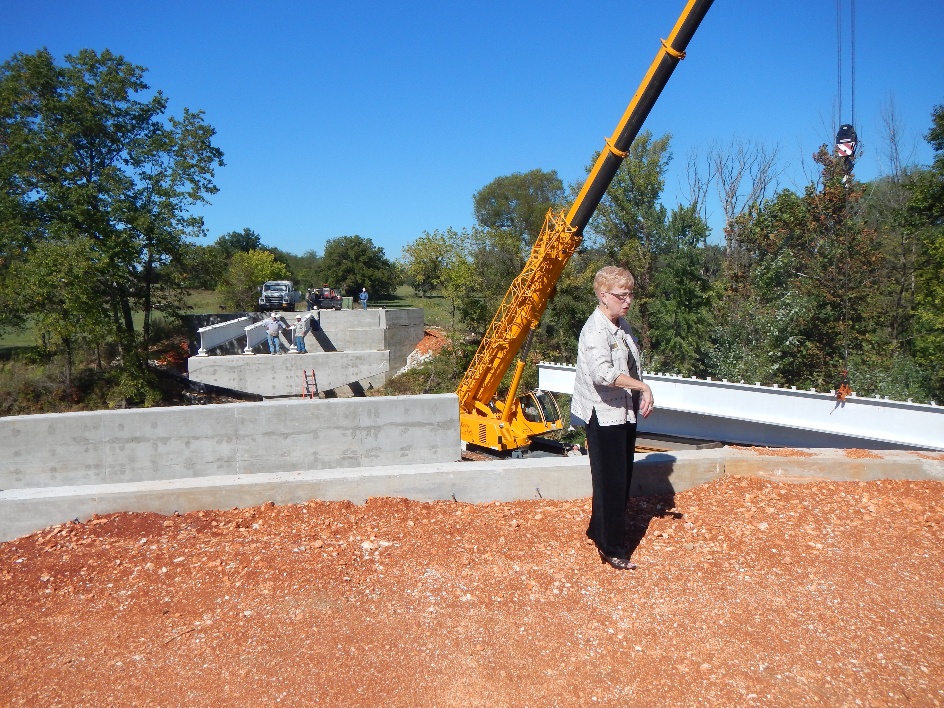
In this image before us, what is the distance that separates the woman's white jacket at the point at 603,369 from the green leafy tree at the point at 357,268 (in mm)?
51172

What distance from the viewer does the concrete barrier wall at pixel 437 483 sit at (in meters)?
4.54

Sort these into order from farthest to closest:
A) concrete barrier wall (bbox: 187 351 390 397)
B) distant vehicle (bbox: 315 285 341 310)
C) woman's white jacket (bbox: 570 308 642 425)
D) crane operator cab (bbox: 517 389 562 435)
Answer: distant vehicle (bbox: 315 285 341 310) → concrete barrier wall (bbox: 187 351 390 397) → crane operator cab (bbox: 517 389 562 435) → woman's white jacket (bbox: 570 308 642 425)

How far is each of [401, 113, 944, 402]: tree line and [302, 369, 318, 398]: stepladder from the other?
4.65 metres

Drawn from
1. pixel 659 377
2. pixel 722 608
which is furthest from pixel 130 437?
pixel 659 377

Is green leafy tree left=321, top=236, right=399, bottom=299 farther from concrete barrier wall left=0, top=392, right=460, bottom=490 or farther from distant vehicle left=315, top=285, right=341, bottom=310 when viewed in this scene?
concrete barrier wall left=0, top=392, right=460, bottom=490

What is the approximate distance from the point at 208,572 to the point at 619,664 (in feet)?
8.26

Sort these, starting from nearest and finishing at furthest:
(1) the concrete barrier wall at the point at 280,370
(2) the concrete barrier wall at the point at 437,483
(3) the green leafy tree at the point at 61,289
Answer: (2) the concrete barrier wall at the point at 437,483
(3) the green leafy tree at the point at 61,289
(1) the concrete barrier wall at the point at 280,370

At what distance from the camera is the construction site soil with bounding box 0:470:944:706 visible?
110 inches

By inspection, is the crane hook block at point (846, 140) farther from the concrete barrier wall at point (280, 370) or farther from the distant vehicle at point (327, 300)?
the distant vehicle at point (327, 300)

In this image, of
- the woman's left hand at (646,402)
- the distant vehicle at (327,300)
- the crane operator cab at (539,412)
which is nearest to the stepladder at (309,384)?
the crane operator cab at (539,412)

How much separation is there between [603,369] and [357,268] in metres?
53.2

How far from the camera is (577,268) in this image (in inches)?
1067

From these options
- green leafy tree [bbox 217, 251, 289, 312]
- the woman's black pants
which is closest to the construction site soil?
the woman's black pants

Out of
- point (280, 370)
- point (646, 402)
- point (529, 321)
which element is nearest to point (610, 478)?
point (646, 402)
